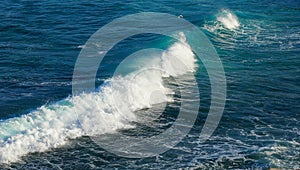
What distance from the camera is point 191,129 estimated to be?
69.7 ft

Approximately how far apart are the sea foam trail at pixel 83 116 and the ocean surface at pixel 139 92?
1.7 inches

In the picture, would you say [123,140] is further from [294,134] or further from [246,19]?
[246,19]

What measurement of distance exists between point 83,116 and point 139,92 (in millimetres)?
3958

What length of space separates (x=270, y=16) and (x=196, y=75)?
1522cm

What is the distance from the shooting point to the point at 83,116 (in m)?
22.3

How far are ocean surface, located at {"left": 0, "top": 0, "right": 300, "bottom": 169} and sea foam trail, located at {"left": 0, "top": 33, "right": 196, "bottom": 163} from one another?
0.14 feet

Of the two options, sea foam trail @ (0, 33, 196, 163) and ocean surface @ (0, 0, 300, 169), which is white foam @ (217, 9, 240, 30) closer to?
ocean surface @ (0, 0, 300, 169)

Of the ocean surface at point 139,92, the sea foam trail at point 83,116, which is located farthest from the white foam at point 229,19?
the sea foam trail at point 83,116

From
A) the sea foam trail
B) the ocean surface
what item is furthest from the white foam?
the sea foam trail

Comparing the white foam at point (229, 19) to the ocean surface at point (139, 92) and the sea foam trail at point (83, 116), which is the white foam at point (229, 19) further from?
the sea foam trail at point (83, 116)

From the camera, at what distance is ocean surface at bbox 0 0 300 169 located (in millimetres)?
19062

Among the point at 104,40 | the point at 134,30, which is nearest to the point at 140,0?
the point at 134,30

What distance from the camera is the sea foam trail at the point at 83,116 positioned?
1981 cm

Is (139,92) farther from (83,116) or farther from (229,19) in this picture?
(229,19)
